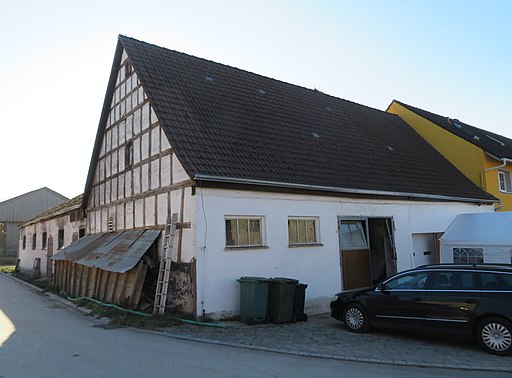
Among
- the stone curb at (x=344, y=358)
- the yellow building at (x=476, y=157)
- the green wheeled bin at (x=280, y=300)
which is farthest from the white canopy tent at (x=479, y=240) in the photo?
the stone curb at (x=344, y=358)

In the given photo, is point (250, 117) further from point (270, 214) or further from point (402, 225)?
point (402, 225)

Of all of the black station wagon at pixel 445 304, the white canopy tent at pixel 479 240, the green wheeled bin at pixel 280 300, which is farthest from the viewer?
Answer: the white canopy tent at pixel 479 240

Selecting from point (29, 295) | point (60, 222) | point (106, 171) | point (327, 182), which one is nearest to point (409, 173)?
point (327, 182)

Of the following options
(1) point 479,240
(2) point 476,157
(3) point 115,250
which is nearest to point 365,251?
(1) point 479,240

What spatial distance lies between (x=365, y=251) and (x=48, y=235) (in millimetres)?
18840

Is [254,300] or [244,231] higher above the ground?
[244,231]

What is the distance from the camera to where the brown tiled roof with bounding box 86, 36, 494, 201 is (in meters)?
11.5

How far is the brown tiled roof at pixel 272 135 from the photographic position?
1148 cm

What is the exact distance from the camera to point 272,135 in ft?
45.2

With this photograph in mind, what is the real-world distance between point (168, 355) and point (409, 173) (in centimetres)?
1250

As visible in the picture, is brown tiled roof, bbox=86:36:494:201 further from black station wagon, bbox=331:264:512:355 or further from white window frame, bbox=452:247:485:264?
black station wagon, bbox=331:264:512:355

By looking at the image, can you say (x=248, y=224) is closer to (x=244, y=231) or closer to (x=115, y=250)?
(x=244, y=231)

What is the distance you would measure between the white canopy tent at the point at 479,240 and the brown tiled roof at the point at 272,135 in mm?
1573

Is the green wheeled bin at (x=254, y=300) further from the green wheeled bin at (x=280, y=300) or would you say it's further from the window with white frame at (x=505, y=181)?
the window with white frame at (x=505, y=181)
